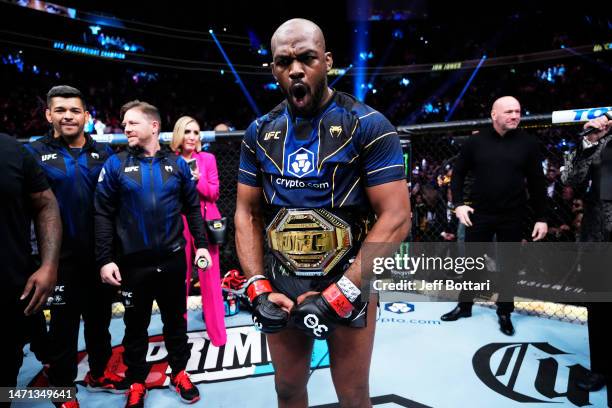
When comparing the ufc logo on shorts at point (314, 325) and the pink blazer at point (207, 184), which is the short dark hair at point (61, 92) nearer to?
the pink blazer at point (207, 184)

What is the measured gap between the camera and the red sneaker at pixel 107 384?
103 inches

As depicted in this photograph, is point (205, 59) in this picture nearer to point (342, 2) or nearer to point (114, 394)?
point (342, 2)

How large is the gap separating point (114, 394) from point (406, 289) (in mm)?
2890

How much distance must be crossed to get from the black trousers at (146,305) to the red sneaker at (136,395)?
4 centimetres

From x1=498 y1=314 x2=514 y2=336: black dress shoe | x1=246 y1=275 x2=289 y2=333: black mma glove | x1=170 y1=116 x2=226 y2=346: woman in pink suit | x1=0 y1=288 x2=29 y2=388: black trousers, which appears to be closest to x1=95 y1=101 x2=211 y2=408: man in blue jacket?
x1=170 y1=116 x2=226 y2=346: woman in pink suit

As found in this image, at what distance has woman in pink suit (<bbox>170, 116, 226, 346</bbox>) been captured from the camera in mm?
3098

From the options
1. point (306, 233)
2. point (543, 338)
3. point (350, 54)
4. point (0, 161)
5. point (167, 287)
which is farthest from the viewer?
point (350, 54)

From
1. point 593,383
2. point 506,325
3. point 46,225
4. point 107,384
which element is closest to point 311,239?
point 46,225

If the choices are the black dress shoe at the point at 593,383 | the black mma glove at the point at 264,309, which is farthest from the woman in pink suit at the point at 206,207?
the black dress shoe at the point at 593,383

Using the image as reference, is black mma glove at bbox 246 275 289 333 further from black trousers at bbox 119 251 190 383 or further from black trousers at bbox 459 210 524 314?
black trousers at bbox 459 210 524 314

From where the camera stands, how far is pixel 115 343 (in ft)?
10.9

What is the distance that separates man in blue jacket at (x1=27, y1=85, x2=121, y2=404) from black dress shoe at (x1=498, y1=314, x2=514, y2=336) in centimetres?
317

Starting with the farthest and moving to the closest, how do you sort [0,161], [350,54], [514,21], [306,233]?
[350,54] → [514,21] → [0,161] → [306,233]

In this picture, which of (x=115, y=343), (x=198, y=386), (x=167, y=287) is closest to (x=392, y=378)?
(x=198, y=386)
